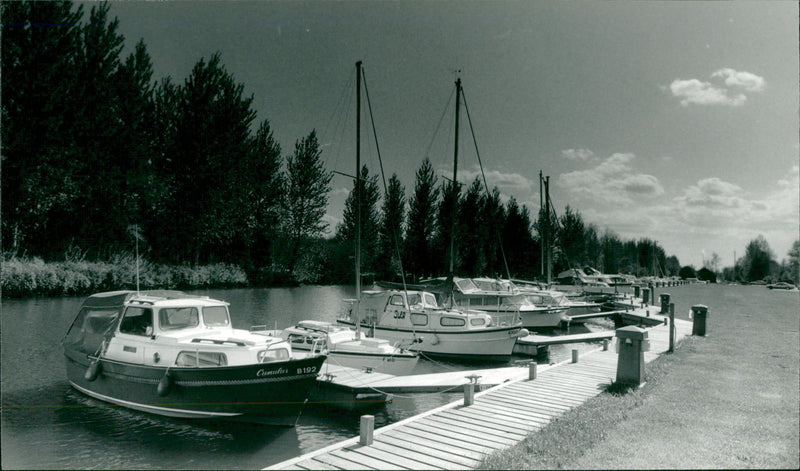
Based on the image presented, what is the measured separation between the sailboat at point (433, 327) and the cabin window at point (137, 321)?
10.3 m

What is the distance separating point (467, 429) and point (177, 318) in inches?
348

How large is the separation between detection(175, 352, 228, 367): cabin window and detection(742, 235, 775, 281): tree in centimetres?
13713

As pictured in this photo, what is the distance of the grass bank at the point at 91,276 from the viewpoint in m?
27.4

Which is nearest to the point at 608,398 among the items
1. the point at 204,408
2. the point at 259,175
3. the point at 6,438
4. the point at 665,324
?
the point at 204,408

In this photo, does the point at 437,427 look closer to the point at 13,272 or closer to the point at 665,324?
the point at 665,324

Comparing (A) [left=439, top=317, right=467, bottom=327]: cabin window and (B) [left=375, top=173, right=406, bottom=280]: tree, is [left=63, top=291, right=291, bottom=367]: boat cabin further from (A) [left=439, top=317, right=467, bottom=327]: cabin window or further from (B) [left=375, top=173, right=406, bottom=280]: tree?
(B) [left=375, top=173, right=406, bottom=280]: tree

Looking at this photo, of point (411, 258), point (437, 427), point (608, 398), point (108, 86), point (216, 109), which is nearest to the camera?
point (437, 427)

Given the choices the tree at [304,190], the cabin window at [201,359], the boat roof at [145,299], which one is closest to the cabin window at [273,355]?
the cabin window at [201,359]

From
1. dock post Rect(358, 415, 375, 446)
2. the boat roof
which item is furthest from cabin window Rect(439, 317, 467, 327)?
dock post Rect(358, 415, 375, 446)

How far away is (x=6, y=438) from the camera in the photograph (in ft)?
36.4

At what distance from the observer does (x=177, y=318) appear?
43.8 feet

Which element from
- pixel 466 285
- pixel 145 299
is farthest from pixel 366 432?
pixel 466 285

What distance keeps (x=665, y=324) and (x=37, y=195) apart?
36139 mm

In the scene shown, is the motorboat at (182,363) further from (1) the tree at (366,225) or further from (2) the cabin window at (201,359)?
(1) the tree at (366,225)
